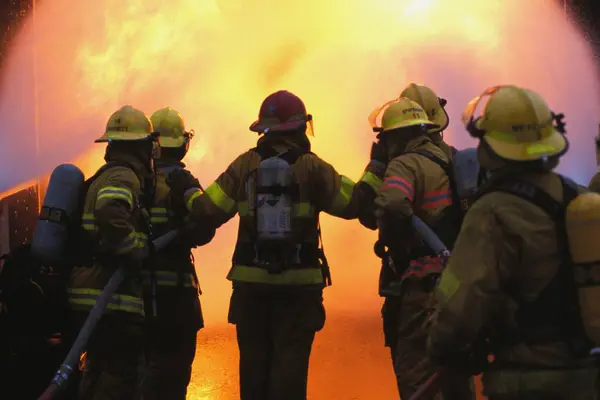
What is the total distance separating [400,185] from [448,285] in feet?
5.27

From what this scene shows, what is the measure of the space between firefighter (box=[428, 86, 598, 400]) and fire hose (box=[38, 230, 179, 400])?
1.89m

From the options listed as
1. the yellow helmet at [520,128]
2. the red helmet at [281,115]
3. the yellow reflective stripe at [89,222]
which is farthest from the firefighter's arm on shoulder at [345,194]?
the yellow helmet at [520,128]

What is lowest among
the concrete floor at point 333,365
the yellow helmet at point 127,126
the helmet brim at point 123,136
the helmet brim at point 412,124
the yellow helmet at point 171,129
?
the concrete floor at point 333,365

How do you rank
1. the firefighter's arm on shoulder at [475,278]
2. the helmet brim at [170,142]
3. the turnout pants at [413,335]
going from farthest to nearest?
the helmet brim at [170,142] → the turnout pants at [413,335] → the firefighter's arm on shoulder at [475,278]

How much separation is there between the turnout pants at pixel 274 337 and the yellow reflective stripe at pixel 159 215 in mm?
677

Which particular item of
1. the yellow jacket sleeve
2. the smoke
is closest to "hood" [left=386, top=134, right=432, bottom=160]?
the yellow jacket sleeve

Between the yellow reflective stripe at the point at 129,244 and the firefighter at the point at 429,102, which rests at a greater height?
the firefighter at the point at 429,102

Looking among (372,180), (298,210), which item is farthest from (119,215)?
(372,180)

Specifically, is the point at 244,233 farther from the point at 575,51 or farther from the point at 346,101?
the point at 575,51

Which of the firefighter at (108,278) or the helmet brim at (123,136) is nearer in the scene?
the firefighter at (108,278)

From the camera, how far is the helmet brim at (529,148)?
2.37 meters

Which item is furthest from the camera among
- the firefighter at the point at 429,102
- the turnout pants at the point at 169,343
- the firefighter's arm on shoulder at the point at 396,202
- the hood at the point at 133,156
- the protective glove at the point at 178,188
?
the firefighter at the point at 429,102

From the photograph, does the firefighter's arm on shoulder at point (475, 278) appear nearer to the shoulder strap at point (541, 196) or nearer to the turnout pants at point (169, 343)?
the shoulder strap at point (541, 196)

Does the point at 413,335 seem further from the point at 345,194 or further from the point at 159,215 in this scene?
the point at 159,215
